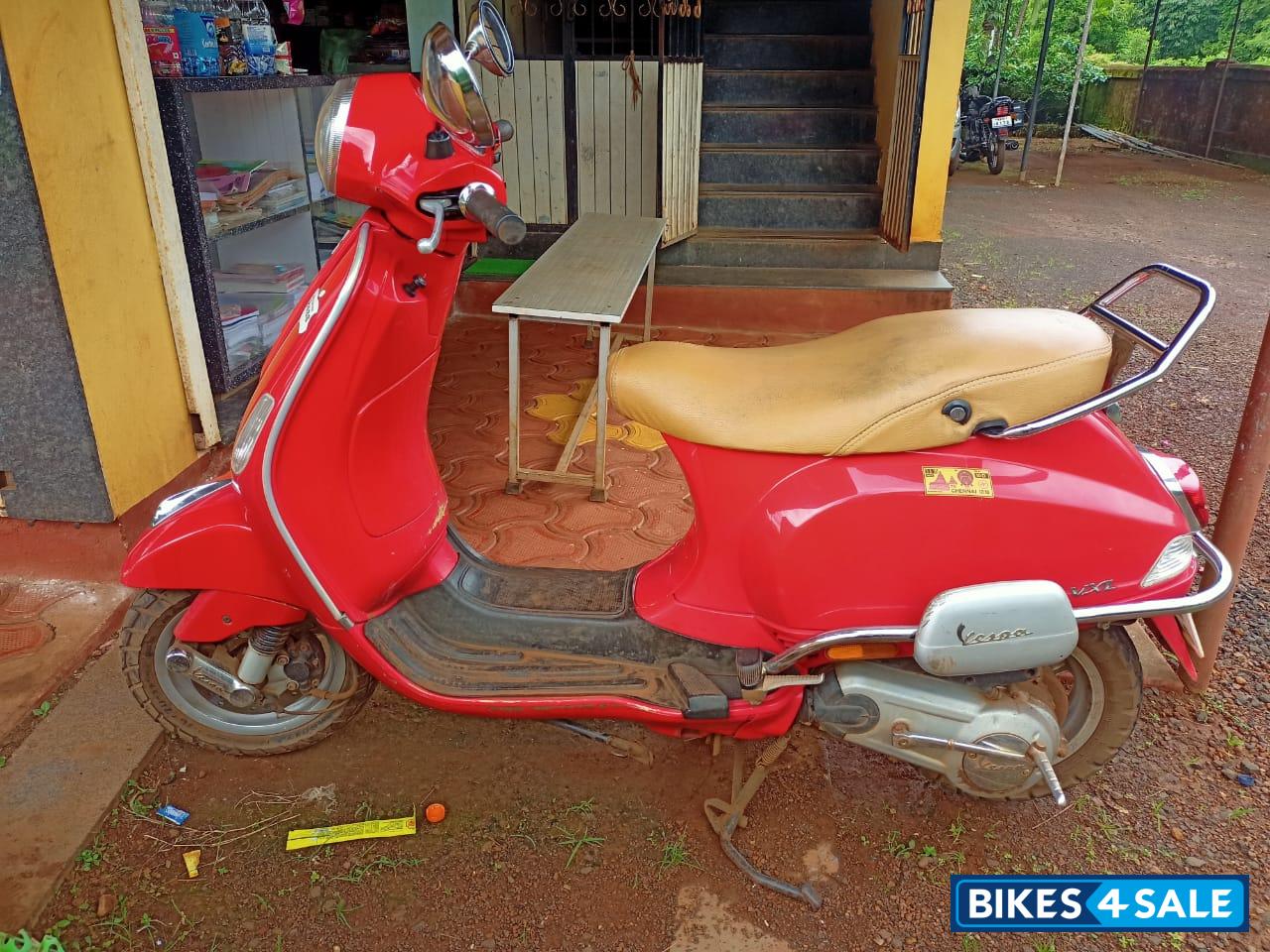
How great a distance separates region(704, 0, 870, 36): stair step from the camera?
6.39 metres

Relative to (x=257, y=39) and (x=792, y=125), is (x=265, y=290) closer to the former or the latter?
(x=257, y=39)

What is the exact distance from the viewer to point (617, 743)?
207 centimetres

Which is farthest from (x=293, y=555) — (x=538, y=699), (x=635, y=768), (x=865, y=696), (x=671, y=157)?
(x=671, y=157)

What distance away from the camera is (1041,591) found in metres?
1.66

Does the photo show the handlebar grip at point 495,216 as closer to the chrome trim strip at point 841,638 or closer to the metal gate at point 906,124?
the chrome trim strip at point 841,638

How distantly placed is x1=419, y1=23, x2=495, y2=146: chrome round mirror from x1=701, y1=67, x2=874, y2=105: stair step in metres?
4.91

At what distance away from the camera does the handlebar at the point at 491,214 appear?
1501 millimetres

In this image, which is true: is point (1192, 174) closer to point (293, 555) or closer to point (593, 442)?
point (593, 442)

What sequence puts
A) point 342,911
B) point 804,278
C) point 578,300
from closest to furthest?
point 342,911, point 578,300, point 804,278

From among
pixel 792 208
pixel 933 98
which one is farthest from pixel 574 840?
pixel 933 98

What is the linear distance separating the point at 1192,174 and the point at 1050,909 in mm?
12457

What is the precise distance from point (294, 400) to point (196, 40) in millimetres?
1852

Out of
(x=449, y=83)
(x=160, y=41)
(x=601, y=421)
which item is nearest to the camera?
(x=449, y=83)

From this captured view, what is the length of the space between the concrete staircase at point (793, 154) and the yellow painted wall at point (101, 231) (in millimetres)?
3279
